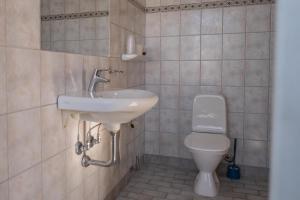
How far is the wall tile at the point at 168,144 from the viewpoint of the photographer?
2.92 metres

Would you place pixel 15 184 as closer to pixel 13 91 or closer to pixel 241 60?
Result: pixel 13 91

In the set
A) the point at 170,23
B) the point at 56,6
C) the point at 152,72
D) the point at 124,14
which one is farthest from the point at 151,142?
the point at 56,6

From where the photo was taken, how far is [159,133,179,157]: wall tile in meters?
2.92

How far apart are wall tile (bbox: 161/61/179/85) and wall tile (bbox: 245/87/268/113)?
2.49ft

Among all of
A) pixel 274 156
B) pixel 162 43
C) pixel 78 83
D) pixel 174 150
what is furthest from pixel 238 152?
pixel 274 156

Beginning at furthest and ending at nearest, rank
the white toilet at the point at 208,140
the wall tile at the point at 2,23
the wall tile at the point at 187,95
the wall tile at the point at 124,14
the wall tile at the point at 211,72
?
the wall tile at the point at 187,95 → the wall tile at the point at 211,72 → the wall tile at the point at 124,14 → the white toilet at the point at 208,140 → the wall tile at the point at 2,23

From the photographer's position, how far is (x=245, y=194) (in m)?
2.31

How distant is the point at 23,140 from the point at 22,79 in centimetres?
28

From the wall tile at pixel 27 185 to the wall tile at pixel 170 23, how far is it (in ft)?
6.71

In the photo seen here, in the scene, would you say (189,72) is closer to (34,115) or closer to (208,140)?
(208,140)

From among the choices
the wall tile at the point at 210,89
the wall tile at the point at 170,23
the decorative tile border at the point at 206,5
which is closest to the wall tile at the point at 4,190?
the wall tile at the point at 210,89

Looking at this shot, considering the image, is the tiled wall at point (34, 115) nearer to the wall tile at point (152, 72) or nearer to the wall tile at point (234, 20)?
the wall tile at point (152, 72)

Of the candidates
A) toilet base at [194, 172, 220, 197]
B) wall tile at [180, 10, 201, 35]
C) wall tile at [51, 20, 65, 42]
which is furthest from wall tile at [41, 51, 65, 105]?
wall tile at [180, 10, 201, 35]

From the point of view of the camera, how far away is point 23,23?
1.13 metres
